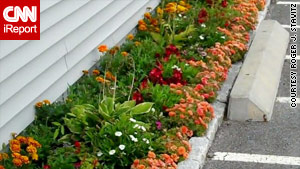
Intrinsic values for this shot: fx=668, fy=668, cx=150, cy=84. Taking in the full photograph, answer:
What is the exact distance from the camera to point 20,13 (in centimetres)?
494

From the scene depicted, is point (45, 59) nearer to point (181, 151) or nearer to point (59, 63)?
point (59, 63)

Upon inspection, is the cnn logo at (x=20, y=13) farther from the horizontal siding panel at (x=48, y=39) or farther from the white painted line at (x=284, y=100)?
the white painted line at (x=284, y=100)

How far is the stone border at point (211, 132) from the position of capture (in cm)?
478

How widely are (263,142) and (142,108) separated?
1.07 m

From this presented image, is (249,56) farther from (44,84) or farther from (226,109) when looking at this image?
(44,84)

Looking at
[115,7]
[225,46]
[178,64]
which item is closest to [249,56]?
[225,46]

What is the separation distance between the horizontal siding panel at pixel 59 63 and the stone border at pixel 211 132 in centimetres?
117

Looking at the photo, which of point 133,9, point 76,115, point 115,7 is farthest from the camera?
point 133,9

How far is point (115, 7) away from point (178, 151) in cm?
235

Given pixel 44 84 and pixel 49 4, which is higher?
pixel 49 4

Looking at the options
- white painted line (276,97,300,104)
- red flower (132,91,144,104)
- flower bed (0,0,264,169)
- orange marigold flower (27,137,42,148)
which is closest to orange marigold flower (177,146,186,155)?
flower bed (0,0,264,169)

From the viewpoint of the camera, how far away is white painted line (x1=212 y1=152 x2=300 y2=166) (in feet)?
16.8

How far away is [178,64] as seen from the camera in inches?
240

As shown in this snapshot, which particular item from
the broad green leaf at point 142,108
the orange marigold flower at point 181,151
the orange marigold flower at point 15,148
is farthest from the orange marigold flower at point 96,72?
the orange marigold flower at point 15,148
